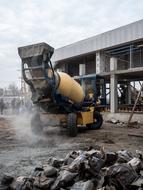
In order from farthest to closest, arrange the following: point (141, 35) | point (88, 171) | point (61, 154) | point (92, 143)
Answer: point (141, 35) < point (92, 143) < point (61, 154) < point (88, 171)

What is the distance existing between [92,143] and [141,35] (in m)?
10.0

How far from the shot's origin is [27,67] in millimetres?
12594

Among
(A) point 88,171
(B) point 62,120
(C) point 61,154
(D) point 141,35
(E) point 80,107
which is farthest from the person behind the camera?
(D) point 141,35

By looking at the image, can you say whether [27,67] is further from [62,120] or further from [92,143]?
[92,143]

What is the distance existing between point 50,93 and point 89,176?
7470 millimetres

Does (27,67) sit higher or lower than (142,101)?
higher

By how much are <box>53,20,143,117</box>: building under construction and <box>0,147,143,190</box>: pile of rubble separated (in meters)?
12.5

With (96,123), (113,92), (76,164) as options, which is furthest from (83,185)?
(113,92)

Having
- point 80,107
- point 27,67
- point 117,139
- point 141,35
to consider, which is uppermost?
point 141,35

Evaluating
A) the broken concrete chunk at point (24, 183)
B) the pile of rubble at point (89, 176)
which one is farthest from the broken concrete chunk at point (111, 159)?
the broken concrete chunk at point (24, 183)

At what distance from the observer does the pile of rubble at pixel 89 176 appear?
5.34 m

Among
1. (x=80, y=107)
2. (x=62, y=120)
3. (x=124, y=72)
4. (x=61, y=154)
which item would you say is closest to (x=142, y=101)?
(x=124, y=72)

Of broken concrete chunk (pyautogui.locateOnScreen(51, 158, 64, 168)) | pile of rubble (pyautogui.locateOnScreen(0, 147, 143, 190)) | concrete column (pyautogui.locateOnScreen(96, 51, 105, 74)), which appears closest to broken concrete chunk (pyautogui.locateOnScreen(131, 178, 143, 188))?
pile of rubble (pyautogui.locateOnScreen(0, 147, 143, 190))

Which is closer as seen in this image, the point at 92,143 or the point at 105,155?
the point at 105,155
